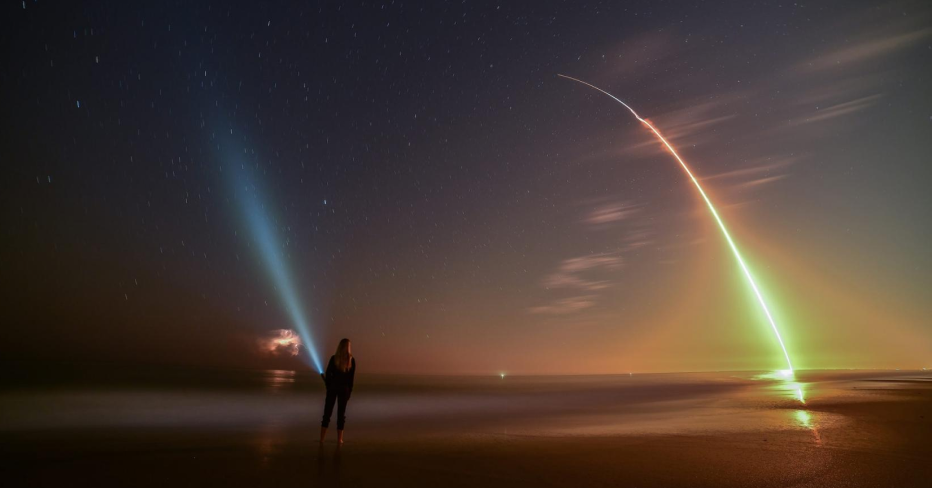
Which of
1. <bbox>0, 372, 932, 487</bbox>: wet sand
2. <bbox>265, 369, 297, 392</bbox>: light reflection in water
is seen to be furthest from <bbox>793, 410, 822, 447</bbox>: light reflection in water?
<bbox>265, 369, 297, 392</bbox>: light reflection in water

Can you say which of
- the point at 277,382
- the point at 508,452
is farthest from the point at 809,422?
the point at 277,382

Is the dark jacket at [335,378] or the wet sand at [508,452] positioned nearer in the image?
the wet sand at [508,452]

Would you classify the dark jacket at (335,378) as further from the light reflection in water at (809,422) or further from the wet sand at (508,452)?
the light reflection in water at (809,422)

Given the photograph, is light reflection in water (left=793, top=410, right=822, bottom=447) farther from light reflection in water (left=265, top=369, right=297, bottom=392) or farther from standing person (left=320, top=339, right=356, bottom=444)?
light reflection in water (left=265, top=369, right=297, bottom=392)

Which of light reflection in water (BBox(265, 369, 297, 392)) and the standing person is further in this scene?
light reflection in water (BBox(265, 369, 297, 392))

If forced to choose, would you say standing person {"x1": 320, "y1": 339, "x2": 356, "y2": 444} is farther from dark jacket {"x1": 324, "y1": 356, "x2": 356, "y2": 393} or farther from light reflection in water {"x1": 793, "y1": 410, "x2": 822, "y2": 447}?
light reflection in water {"x1": 793, "y1": 410, "x2": 822, "y2": 447}

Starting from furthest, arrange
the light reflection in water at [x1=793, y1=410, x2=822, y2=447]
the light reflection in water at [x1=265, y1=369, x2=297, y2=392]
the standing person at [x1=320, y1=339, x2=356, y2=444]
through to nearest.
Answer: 1. the light reflection in water at [x1=265, y1=369, x2=297, y2=392]
2. the standing person at [x1=320, y1=339, x2=356, y2=444]
3. the light reflection in water at [x1=793, y1=410, x2=822, y2=447]

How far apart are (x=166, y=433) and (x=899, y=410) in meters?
19.6

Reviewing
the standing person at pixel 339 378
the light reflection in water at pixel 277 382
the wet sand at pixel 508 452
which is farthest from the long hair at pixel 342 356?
the light reflection in water at pixel 277 382

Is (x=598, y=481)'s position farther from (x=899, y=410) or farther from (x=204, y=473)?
(x=899, y=410)

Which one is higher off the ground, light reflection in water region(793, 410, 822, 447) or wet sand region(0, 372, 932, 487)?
light reflection in water region(793, 410, 822, 447)

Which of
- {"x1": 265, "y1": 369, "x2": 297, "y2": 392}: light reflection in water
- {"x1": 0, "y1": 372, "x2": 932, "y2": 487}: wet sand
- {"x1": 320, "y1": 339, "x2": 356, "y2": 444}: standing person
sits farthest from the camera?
{"x1": 265, "y1": 369, "x2": 297, "y2": 392}: light reflection in water

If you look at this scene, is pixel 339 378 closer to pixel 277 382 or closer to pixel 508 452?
pixel 508 452

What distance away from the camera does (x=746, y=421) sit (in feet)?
42.2
